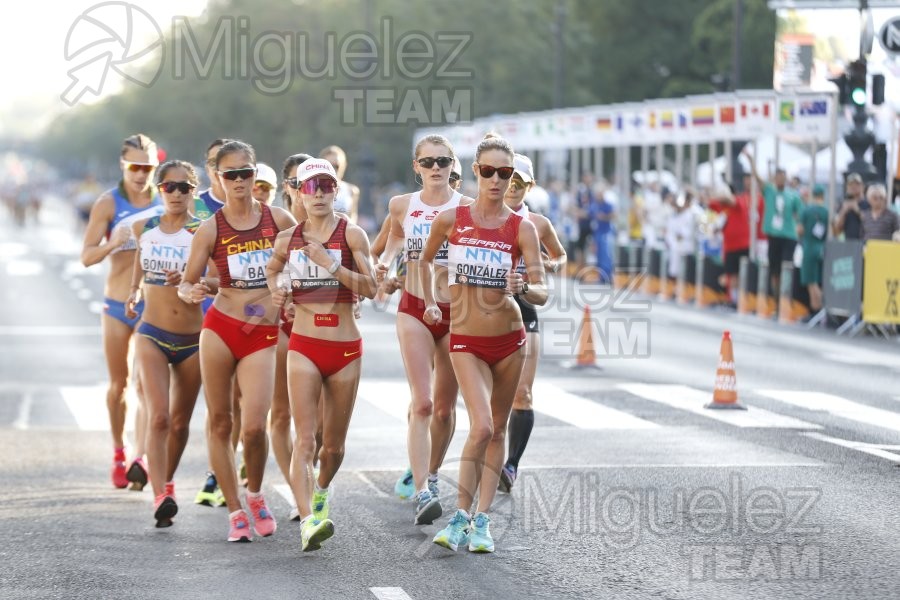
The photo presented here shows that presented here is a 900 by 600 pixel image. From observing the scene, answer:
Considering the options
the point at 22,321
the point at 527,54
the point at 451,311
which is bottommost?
the point at 22,321

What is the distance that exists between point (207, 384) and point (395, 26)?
2573 inches

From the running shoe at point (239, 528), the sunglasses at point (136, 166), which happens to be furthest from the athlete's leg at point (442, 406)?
the sunglasses at point (136, 166)

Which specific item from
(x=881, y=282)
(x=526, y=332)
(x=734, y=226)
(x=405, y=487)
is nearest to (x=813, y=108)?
(x=734, y=226)

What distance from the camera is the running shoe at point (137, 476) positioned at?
449 inches

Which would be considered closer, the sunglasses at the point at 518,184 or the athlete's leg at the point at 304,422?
the athlete's leg at the point at 304,422

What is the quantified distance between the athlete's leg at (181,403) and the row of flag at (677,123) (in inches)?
712

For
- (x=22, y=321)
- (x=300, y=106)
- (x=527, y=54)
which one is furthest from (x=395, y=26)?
(x=22, y=321)

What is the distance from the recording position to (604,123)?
36.8 metres

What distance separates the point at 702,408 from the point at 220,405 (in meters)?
6.85

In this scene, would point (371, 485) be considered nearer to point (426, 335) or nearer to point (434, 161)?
point (426, 335)

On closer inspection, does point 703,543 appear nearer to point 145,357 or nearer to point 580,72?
point 145,357

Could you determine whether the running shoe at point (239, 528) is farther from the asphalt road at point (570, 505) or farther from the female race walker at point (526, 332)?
the female race walker at point (526, 332)

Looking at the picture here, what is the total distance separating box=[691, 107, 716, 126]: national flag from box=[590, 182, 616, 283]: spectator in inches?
160

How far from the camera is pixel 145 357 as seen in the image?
33.3 feet
